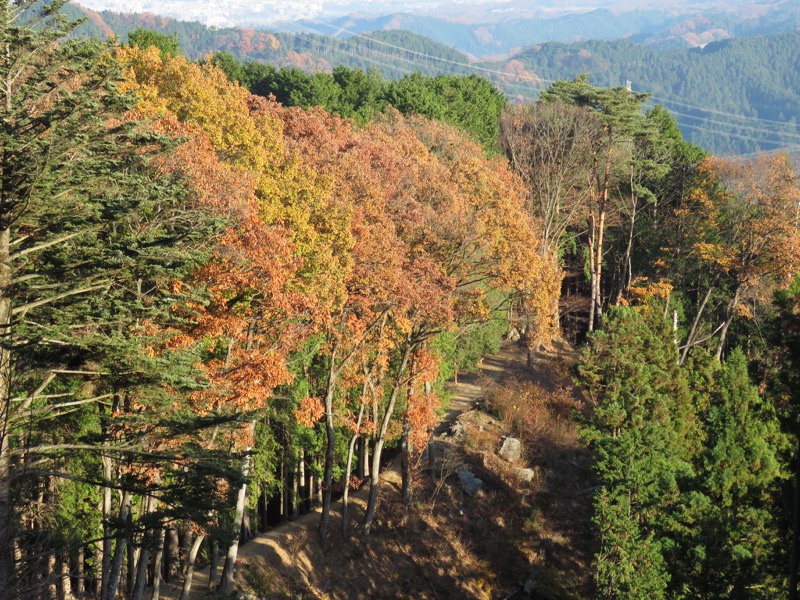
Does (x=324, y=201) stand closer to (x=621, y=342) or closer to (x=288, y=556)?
(x=288, y=556)

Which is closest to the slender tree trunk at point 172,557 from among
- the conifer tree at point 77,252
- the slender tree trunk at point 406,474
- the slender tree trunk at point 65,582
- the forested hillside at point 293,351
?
the forested hillside at point 293,351

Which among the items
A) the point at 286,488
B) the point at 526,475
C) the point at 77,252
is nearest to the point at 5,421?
the point at 77,252

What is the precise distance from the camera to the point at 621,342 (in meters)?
29.3

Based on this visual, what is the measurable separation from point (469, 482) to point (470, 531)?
244 centimetres

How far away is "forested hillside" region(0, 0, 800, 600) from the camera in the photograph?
12.6m

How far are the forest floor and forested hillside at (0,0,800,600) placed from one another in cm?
21

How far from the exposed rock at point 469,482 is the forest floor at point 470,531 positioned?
18 cm

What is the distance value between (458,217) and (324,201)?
5946mm

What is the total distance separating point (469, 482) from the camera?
32000 mm

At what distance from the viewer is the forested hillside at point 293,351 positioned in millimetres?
12594

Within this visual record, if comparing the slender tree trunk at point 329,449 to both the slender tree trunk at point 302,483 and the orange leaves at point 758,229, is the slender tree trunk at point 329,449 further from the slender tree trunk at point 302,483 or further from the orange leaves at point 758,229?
the orange leaves at point 758,229

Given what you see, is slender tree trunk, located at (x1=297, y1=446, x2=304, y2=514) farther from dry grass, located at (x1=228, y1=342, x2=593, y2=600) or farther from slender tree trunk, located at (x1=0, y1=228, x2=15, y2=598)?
slender tree trunk, located at (x1=0, y1=228, x2=15, y2=598)

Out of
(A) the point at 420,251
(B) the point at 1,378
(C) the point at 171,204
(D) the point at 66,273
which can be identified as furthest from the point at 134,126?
(A) the point at 420,251

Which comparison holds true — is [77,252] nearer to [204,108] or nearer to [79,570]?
[79,570]
